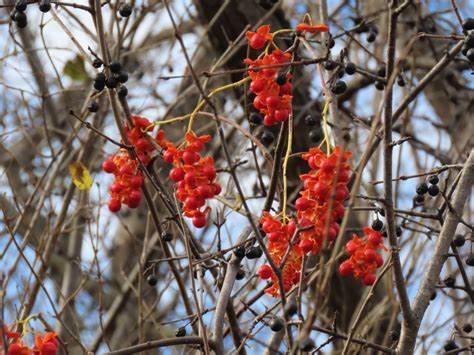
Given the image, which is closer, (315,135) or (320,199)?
→ (320,199)

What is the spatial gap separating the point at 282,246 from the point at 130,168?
2.33 ft

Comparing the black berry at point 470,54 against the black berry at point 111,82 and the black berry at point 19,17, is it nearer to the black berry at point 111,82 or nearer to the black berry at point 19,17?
the black berry at point 111,82

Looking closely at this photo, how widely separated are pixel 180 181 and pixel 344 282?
3.00m

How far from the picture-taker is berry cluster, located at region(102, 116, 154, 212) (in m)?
2.96

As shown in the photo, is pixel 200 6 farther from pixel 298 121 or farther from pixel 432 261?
pixel 432 261

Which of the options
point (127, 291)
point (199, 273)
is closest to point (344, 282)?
point (127, 291)

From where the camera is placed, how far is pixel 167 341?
8.35ft

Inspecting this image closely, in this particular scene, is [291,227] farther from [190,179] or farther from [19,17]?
[19,17]

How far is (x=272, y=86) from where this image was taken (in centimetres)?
267

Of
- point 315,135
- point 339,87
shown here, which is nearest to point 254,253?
point 339,87

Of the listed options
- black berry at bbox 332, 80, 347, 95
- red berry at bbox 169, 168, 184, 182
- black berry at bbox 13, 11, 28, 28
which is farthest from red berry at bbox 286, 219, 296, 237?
black berry at bbox 13, 11, 28, 28

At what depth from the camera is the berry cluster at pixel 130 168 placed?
9.71 feet

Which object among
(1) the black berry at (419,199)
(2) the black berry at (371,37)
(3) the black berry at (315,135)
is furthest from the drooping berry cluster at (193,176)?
(2) the black berry at (371,37)

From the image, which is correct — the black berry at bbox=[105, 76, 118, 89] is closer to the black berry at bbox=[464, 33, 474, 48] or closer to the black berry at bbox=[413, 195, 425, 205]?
the black berry at bbox=[464, 33, 474, 48]
